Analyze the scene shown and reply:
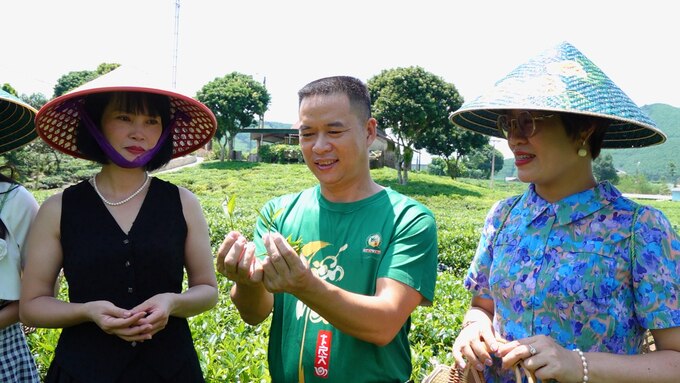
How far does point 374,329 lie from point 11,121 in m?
1.78

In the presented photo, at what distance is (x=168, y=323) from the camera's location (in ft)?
6.51

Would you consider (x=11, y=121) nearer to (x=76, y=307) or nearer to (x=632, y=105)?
(x=76, y=307)

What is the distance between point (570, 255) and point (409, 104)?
87.4ft

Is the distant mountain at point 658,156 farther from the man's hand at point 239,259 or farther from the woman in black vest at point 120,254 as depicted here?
the man's hand at point 239,259

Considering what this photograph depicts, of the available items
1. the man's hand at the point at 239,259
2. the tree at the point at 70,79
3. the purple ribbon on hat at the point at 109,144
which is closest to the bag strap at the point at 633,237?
the man's hand at the point at 239,259

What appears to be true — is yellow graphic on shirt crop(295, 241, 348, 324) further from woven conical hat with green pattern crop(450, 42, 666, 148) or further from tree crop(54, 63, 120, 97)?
tree crop(54, 63, 120, 97)

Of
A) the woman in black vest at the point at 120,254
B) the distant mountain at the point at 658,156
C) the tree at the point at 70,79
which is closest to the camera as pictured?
the woman in black vest at the point at 120,254

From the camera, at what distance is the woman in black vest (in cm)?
186

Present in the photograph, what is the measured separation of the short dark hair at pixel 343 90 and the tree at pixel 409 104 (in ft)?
84.5

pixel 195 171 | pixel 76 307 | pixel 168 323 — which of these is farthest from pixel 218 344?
pixel 195 171

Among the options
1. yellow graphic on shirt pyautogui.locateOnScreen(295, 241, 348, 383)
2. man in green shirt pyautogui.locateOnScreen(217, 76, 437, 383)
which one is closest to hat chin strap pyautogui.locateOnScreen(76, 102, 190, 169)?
man in green shirt pyautogui.locateOnScreen(217, 76, 437, 383)

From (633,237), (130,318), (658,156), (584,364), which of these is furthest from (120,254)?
(658,156)

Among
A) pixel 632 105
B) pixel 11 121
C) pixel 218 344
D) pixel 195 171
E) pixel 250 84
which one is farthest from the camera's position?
pixel 250 84

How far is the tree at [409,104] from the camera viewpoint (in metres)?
28.0
